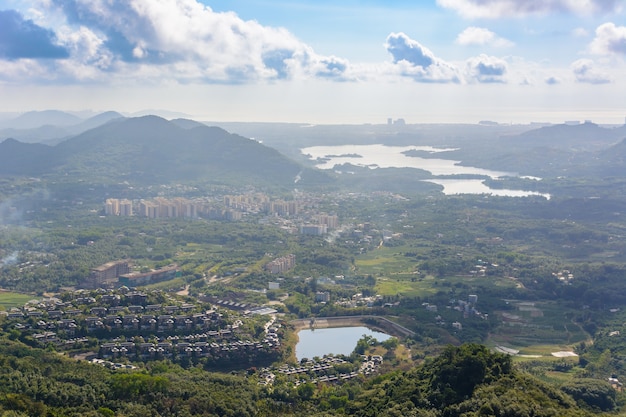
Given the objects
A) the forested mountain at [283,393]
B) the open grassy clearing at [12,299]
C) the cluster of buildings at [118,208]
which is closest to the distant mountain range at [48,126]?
the cluster of buildings at [118,208]

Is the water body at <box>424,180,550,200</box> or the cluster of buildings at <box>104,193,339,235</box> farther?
the water body at <box>424,180,550,200</box>

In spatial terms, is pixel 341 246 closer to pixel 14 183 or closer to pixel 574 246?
pixel 574 246

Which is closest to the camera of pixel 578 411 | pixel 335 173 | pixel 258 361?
pixel 578 411

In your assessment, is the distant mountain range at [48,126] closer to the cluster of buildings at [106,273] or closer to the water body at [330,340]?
the cluster of buildings at [106,273]

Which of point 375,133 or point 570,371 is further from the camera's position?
point 375,133

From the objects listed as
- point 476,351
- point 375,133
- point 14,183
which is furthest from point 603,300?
point 375,133

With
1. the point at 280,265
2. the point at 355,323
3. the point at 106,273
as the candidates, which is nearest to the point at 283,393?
the point at 355,323

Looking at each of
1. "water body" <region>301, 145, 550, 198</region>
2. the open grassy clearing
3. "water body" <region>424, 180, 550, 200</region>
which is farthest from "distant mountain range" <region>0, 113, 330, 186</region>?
the open grassy clearing

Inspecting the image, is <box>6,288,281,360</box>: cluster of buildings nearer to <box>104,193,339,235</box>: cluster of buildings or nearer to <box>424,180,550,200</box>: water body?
<box>104,193,339,235</box>: cluster of buildings
